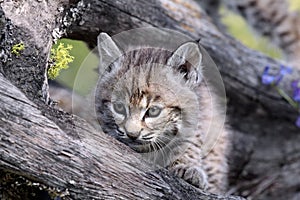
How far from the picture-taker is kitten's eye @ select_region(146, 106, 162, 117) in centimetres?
288

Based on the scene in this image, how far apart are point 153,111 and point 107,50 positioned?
401 mm

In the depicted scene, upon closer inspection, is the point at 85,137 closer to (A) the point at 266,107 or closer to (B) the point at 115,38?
(B) the point at 115,38

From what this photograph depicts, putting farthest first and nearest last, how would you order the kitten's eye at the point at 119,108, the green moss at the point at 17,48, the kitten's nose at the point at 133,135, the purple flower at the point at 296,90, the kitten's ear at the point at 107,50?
the purple flower at the point at 296,90, the kitten's ear at the point at 107,50, the kitten's eye at the point at 119,108, the kitten's nose at the point at 133,135, the green moss at the point at 17,48

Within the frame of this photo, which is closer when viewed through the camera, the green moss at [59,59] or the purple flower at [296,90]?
the green moss at [59,59]

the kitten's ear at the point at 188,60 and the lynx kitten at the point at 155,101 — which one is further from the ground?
the kitten's ear at the point at 188,60

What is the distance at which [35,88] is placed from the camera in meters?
2.74

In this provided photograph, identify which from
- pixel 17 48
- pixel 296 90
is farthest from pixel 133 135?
pixel 296 90

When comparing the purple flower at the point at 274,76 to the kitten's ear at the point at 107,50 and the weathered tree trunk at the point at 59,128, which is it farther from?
the kitten's ear at the point at 107,50

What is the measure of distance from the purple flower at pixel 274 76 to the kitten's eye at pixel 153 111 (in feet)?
6.14

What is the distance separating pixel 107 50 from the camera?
10.1 feet

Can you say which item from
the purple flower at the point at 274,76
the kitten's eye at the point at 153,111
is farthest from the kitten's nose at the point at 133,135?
the purple flower at the point at 274,76

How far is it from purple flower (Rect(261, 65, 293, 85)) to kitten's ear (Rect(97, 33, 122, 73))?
178 cm

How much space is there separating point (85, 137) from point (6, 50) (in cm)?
49

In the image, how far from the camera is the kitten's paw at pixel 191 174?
307cm
